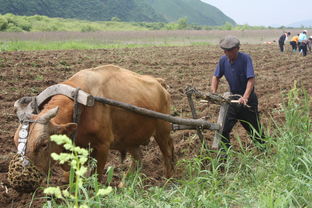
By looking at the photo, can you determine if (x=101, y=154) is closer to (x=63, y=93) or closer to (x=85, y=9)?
(x=63, y=93)

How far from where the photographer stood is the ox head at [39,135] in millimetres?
3811

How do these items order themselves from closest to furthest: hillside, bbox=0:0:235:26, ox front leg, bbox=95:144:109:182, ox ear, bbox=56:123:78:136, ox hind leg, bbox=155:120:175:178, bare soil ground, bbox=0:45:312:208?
1. ox ear, bbox=56:123:78:136
2. ox front leg, bbox=95:144:109:182
3. ox hind leg, bbox=155:120:175:178
4. bare soil ground, bbox=0:45:312:208
5. hillside, bbox=0:0:235:26

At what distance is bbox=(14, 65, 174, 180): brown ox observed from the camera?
3.95m

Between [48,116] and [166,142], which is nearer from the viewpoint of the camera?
[48,116]

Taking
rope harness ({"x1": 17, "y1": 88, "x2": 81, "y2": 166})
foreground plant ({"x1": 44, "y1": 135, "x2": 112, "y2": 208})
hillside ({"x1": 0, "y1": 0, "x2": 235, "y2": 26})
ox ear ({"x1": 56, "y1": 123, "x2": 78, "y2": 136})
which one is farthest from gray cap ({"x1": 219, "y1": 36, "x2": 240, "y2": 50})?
hillside ({"x1": 0, "y1": 0, "x2": 235, "y2": 26})

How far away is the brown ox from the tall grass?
2.17ft

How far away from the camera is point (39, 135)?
388 cm

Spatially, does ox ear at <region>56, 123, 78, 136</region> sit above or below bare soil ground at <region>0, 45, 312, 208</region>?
above

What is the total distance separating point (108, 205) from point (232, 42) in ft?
10.5

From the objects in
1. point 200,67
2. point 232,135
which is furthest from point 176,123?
point 200,67

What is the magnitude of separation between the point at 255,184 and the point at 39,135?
7.37 ft

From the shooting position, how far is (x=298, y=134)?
15.9 ft

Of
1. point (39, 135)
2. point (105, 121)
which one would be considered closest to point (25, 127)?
point (39, 135)

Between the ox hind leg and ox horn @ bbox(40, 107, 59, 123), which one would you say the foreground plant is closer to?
ox horn @ bbox(40, 107, 59, 123)
